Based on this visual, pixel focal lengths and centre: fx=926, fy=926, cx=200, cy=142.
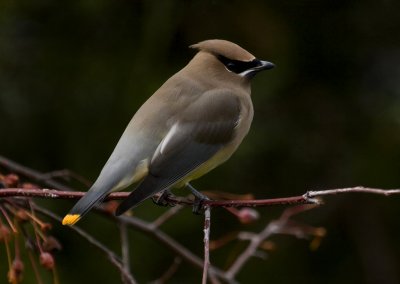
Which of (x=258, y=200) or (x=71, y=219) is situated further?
A: (x=71, y=219)

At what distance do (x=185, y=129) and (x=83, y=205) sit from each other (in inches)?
30.2

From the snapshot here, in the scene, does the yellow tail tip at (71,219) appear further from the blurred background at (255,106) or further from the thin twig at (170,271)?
the blurred background at (255,106)

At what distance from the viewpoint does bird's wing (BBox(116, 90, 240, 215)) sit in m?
3.37

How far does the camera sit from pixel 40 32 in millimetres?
4703

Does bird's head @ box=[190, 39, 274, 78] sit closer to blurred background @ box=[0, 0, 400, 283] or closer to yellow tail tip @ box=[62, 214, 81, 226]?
blurred background @ box=[0, 0, 400, 283]

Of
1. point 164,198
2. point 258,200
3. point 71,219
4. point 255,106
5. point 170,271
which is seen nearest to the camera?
point 258,200

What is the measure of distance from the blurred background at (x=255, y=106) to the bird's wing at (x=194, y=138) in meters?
0.72

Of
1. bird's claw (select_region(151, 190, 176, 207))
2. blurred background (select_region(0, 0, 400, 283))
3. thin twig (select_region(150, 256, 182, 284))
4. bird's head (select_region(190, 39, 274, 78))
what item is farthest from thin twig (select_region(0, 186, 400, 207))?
blurred background (select_region(0, 0, 400, 283))

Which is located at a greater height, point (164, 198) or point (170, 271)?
point (164, 198)

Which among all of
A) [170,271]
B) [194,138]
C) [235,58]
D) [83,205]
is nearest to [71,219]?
[83,205]

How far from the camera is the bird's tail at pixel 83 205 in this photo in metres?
2.95

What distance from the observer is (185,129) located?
365 cm

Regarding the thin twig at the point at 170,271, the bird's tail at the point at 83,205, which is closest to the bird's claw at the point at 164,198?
the thin twig at the point at 170,271

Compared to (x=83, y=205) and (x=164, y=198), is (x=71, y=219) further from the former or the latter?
(x=164, y=198)
